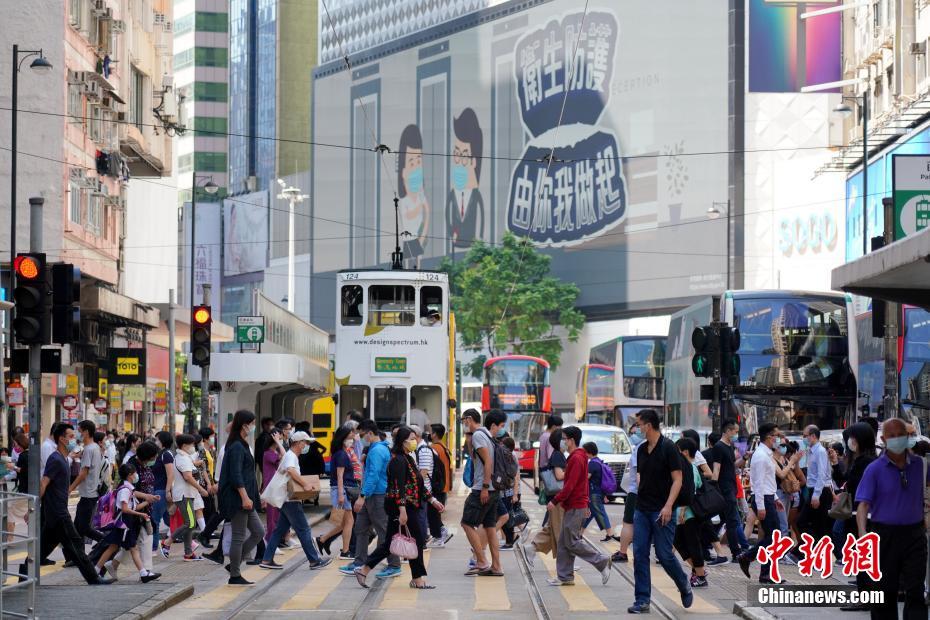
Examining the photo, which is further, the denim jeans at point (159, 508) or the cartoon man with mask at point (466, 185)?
the cartoon man with mask at point (466, 185)

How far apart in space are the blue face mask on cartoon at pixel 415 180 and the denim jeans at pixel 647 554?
278ft

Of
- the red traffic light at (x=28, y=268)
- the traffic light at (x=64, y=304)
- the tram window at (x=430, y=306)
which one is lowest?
the traffic light at (x=64, y=304)

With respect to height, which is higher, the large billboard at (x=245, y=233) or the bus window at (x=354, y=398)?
the large billboard at (x=245, y=233)

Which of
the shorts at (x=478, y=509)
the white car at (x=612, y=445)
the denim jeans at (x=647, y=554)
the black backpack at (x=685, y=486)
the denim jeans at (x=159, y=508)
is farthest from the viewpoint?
the white car at (x=612, y=445)

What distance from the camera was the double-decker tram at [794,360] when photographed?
27922 millimetres

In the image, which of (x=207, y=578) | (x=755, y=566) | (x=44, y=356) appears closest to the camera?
(x=44, y=356)

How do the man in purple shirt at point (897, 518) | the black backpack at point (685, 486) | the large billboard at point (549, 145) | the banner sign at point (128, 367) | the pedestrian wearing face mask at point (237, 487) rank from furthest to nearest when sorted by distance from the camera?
the large billboard at point (549, 145)
the banner sign at point (128, 367)
the pedestrian wearing face mask at point (237, 487)
the black backpack at point (685, 486)
the man in purple shirt at point (897, 518)

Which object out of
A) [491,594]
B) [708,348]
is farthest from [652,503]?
[708,348]

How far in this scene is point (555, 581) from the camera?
52.8ft

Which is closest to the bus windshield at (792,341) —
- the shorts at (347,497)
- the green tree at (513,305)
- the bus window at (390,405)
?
the bus window at (390,405)

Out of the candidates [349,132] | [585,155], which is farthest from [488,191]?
[349,132]

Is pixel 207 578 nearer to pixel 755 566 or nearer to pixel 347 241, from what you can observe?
pixel 755 566

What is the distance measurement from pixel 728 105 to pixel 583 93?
10501 mm

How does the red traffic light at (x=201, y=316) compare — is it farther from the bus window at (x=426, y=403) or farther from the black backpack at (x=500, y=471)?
the black backpack at (x=500, y=471)
